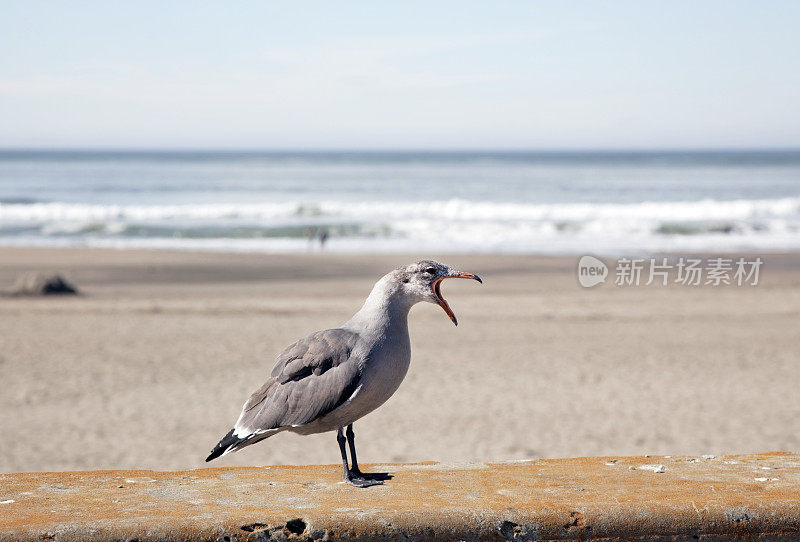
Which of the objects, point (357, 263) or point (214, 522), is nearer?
point (214, 522)

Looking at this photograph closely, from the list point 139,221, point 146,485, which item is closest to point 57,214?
point 139,221

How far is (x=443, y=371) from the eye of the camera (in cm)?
1025

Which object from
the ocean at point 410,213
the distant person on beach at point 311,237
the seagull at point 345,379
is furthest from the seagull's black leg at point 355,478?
the distant person on beach at point 311,237

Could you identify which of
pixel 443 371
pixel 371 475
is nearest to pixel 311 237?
pixel 443 371

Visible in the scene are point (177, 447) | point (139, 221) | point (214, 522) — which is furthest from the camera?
point (139, 221)

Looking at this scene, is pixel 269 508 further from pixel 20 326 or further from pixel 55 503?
pixel 20 326

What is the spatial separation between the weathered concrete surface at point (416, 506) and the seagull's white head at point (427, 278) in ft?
1.50

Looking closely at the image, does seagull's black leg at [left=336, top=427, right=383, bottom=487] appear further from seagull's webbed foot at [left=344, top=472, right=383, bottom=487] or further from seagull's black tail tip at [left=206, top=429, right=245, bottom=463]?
seagull's black tail tip at [left=206, top=429, right=245, bottom=463]

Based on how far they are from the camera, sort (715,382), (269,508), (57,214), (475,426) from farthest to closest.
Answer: (57,214) < (715,382) < (475,426) < (269,508)

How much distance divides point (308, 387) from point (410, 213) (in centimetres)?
3680

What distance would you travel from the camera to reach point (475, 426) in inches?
319

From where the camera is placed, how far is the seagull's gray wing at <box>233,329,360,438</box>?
76.8 inches

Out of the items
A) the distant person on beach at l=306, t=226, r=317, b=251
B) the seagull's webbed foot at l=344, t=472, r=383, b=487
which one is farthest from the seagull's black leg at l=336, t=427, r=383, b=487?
the distant person on beach at l=306, t=226, r=317, b=251

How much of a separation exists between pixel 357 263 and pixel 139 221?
1598 centimetres
